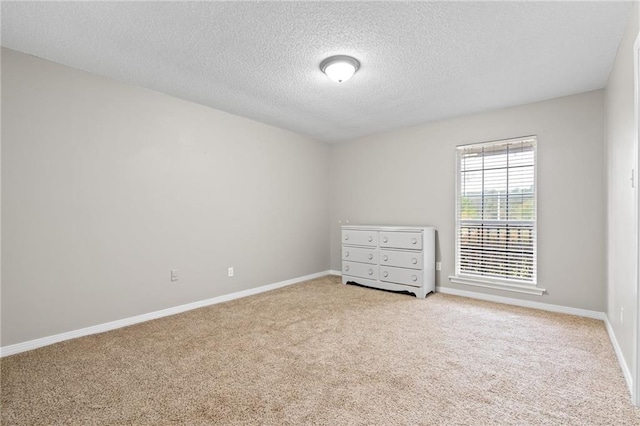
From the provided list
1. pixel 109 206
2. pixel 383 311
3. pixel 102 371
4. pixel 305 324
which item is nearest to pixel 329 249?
pixel 383 311

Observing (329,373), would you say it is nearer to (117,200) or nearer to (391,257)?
(391,257)

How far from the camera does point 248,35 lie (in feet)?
7.48

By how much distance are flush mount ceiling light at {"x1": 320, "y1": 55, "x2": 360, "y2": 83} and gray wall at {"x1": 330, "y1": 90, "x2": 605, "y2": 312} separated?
219 centimetres

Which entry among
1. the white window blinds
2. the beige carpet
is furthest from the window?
the beige carpet

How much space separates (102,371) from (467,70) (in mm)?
3797

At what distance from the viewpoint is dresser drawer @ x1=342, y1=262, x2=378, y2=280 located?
4541 millimetres

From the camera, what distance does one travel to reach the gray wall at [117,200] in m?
2.53

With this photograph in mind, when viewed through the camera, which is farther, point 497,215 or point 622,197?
point 497,215

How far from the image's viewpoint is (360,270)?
15.4ft

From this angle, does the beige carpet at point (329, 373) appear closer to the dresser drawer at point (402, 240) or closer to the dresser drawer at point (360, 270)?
the dresser drawer at point (402, 240)

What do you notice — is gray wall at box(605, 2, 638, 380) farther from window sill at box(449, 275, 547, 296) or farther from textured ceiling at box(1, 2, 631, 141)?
window sill at box(449, 275, 547, 296)

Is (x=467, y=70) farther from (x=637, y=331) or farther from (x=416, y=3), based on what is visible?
(x=637, y=331)

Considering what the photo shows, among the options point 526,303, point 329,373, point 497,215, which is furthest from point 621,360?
point 329,373

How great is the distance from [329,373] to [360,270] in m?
2.62
